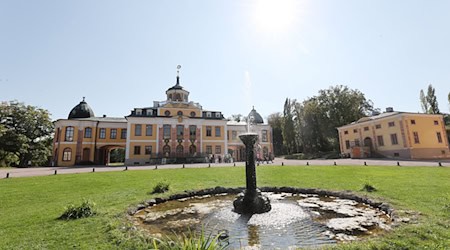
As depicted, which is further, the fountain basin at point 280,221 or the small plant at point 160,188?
the small plant at point 160,188

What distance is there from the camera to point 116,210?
22.0ft

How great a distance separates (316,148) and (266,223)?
5081 cm

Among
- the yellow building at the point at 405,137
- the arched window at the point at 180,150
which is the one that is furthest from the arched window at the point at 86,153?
the yellow building at the point at 405,137

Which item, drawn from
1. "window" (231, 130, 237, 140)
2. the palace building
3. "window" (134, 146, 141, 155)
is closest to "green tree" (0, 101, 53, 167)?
the palace building

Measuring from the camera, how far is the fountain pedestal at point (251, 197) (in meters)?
7.00

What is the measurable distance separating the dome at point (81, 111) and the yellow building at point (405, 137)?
48059 mm

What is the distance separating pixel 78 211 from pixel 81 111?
134 ft

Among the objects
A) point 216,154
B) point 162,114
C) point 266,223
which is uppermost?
point 162,114

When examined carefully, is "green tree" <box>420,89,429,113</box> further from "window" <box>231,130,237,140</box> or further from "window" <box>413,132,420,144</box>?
"window" <box>231,130,237,140</box>

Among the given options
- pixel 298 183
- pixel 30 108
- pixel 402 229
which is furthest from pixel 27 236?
pixel 30 108

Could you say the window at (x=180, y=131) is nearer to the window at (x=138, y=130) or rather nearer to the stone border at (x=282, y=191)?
the window at (x=138, y=130)

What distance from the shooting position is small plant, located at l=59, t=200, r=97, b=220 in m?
5.98

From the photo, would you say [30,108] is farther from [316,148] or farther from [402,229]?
[316,148]

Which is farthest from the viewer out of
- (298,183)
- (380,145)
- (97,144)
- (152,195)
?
(97,144)
